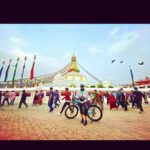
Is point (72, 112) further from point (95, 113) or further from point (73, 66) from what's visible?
point (73, 66)

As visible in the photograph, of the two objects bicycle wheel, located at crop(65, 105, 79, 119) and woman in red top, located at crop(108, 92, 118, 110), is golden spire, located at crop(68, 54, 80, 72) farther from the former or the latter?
bicycle wheel, located at crop(65, 105, 79, 119)

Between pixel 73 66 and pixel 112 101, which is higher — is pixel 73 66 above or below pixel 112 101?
above

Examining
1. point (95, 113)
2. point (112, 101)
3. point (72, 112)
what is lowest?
point (95, 113)

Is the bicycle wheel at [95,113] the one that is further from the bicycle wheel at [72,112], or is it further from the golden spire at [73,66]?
the golden spire at [73,66]

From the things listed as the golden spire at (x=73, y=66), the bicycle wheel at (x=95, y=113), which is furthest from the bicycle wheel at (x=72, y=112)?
the golden spire at (x=73, y=66)

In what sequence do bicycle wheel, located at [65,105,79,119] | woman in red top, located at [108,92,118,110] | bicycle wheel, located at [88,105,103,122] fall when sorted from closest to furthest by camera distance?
1. bicycle wheel, located at [88,105,103,122]
2. bicycle wheel, located at [65,105,79,119]
3. woman in red top, located at [108,92,118,110]

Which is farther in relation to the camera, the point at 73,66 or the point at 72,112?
the point at 73,66

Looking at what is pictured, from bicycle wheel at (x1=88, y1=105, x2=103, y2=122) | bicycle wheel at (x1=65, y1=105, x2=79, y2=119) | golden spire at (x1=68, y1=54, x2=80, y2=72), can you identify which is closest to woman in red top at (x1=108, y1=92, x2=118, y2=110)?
bicycle wheel at (x1=65, y1=105, x2=79, y2=119)

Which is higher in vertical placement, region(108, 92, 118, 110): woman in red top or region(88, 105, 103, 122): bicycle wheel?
region(108, 92, 118, 110): woman in red top

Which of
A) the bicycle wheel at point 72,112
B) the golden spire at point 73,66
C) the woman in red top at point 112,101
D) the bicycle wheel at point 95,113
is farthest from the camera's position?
the golden spire at point 73,66

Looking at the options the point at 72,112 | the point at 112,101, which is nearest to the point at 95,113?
the point at 72,112

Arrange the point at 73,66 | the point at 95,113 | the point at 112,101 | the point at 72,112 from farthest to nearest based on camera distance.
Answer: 1. the point at 73,66
2. the point at 112,101
3. the point at 72,112
4. the point at 95,113

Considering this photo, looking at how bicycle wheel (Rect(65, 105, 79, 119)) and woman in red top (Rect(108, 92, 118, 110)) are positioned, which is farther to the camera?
woman in red top (Rect(108, 92, 118, 110))
